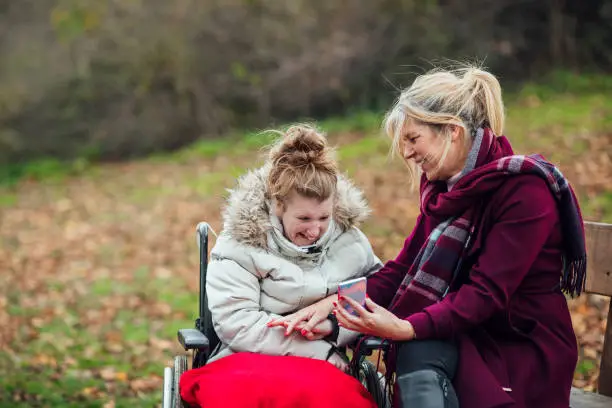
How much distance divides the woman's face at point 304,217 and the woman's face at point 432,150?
1.18ft

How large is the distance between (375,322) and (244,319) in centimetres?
51

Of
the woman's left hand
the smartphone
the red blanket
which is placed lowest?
the red blanket

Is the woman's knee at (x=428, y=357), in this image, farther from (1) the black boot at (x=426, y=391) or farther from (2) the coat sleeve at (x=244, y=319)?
(2) the coat sleeve at (x=244, y=319)

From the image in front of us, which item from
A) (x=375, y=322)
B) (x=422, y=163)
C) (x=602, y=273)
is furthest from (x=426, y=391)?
(x=602, y=273)

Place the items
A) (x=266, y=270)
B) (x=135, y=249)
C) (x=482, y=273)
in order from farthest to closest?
(x=135, y=249) < (x=266, y=270) < (x=482, y=273)

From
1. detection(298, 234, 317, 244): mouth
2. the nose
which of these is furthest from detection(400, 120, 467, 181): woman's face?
detection(298, 234, 317, 244): mouth

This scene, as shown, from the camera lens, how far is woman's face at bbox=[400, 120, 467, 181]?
9.37 ft

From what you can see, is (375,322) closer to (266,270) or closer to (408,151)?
(266,270)

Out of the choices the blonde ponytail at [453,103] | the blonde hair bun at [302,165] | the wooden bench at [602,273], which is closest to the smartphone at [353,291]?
the blonde hair bun at [302,165]

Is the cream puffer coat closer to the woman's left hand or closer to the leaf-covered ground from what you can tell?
the woman's left hand

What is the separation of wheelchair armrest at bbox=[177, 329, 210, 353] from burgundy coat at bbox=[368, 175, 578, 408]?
2.47 ft

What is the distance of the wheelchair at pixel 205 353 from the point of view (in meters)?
2.92

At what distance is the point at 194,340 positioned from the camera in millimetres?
2961

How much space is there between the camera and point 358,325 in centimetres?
271
